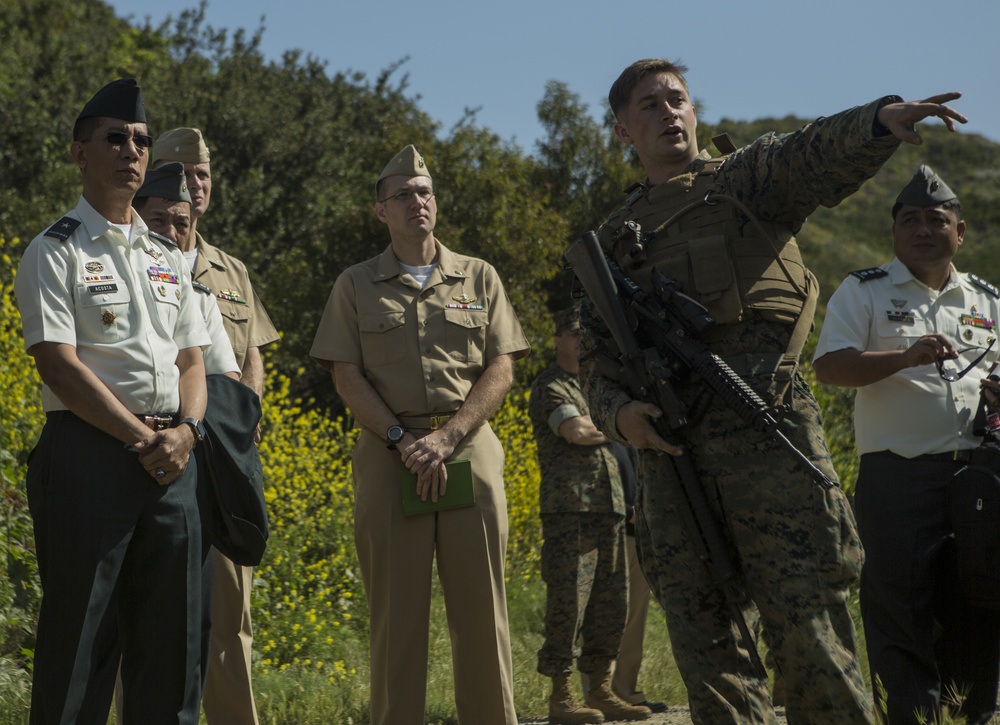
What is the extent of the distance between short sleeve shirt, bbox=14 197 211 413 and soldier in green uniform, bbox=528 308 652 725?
2926 mm

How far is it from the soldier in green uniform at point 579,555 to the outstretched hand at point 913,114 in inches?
135

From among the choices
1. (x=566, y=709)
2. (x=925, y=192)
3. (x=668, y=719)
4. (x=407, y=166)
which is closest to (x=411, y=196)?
(x=407, y=166)

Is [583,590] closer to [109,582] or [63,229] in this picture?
[109,582]

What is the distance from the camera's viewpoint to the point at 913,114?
2.96m

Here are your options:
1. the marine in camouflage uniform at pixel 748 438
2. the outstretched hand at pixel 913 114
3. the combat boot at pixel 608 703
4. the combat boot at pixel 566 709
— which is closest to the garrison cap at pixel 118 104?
the marine in camouflage uniform at pixel 748 438

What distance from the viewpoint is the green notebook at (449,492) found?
4855 mm

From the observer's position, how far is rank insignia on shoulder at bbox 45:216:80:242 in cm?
380

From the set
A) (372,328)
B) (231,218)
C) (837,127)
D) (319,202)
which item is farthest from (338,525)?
(319,202)

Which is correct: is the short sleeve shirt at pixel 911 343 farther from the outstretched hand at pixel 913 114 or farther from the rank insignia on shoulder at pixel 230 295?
the rank insignia on shoulder at pixel 230 295

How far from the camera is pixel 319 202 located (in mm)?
21328

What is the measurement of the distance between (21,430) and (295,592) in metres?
2.27

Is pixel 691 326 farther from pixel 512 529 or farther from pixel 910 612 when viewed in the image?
pixel 512 529

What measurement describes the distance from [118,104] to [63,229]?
48 cm

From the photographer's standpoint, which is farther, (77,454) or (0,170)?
(0,170)
